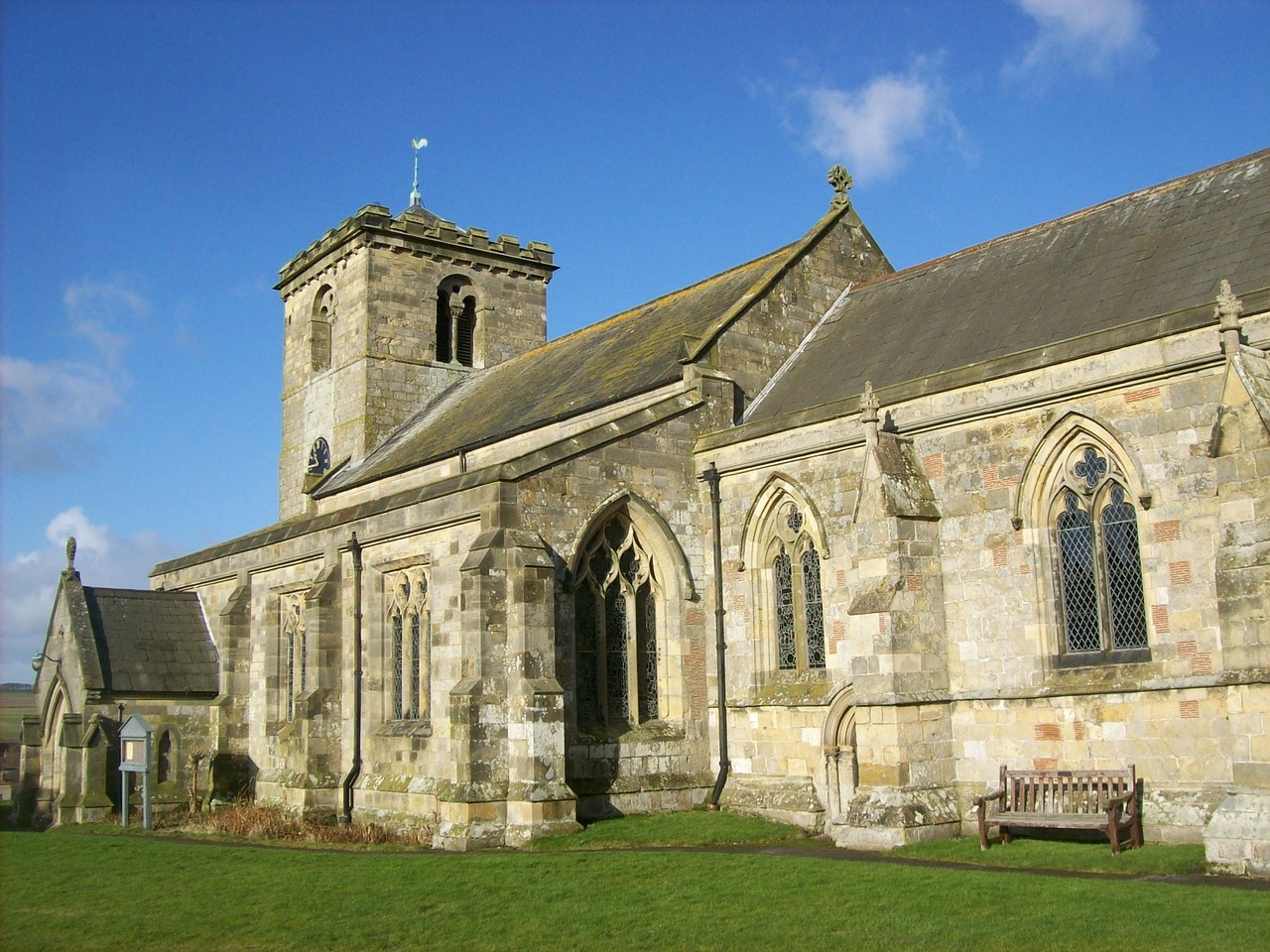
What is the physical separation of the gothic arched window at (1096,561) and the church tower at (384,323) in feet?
74.5

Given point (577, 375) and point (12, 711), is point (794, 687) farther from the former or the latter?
Result: point (12, 711)

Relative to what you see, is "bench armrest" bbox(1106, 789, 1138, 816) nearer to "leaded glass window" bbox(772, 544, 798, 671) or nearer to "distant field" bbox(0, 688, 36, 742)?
"leaded glass window" bbox(772, 544, 798, 671)

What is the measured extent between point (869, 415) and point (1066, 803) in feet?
19.4

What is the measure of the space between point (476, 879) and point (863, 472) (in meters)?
7.85

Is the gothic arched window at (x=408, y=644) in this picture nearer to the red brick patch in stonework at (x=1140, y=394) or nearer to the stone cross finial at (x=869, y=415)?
the stone cross finial at (x=869, y=415)

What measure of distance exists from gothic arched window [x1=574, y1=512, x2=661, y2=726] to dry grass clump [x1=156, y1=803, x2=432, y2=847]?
3.49 meters

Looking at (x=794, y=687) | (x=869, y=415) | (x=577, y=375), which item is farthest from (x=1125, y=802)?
(x=577, y=375)

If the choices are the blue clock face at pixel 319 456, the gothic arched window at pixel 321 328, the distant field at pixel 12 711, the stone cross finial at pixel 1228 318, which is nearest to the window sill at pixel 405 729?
the distant field at pixel 12 711

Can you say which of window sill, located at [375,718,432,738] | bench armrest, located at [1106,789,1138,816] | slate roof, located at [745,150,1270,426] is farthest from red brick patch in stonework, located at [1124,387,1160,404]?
window sill, located at [375,718,432,738]

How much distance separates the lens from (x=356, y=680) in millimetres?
23031

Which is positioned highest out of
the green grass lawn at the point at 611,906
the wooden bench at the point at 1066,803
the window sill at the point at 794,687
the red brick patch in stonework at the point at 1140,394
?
the red brick patch in stonework at the point at 1140,394

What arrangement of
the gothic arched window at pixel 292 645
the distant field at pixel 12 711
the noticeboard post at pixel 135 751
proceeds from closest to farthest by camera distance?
the noticeboard post at pixel 135 751 → the gothic arched window at pixel 292 645 → the distant field at pixel 12 711

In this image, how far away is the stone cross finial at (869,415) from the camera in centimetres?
1778

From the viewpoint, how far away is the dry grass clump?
20.0 m
